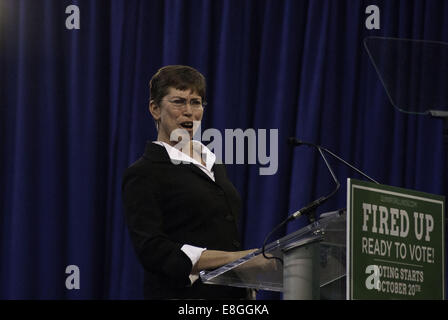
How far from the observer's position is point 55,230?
335 cm

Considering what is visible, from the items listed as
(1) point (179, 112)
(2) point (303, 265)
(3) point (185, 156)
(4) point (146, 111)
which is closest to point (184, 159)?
(3) point (185, 156)

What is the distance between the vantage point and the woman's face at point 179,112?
2.27 meters

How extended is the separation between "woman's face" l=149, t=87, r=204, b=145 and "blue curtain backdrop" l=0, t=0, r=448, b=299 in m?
1.10

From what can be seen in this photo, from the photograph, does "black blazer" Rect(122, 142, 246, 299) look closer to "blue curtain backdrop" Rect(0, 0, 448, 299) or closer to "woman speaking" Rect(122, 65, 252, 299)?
"woman speaking" Rect(122, 65, 252, 299)

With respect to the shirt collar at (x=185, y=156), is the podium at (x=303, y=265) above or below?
below

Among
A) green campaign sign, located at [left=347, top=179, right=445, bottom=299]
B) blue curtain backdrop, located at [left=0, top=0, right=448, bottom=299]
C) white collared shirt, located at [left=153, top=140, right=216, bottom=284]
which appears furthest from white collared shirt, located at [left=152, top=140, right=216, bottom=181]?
blue curtain backdrop, located at [left=0, top=0, right=448, bottom=299]

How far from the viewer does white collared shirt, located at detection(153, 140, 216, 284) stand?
6.52 ft

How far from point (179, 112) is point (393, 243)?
2.93 ft

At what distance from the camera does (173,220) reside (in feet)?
6.90

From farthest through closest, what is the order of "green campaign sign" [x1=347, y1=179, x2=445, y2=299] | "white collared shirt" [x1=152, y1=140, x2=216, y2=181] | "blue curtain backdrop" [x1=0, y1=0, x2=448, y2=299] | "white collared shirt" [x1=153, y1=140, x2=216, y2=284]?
1. "blue curtain backdrop" [x1=0, y1=0, x2=448, y2=299]
2. "white collared shirt" [x1=152, y1=140, x2=216, y2=181]
3. "white collared shirt" [x1=153, y1=140, x2=216, y2=284]
4. "green campaign sign" [x1=347, y1=179, x2=445, y2=299]

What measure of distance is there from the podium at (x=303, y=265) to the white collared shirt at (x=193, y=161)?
104 millimetres

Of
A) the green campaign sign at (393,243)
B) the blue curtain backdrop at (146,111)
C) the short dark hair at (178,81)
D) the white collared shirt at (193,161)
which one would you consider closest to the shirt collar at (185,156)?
the white collared shirt at (193,161)

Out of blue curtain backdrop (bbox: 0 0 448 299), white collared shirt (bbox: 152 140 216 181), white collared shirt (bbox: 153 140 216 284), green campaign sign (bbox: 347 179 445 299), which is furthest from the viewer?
blue curtain backdrop (bbox: 0 0 448 299)

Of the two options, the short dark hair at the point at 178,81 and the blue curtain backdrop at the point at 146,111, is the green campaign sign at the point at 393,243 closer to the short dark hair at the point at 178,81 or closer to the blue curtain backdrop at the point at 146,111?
the short dark hair at the point at 178,81
